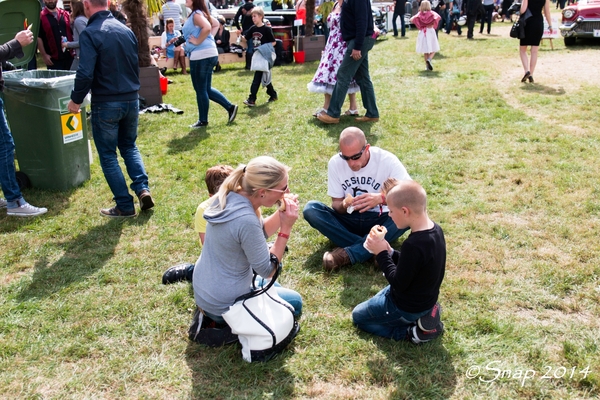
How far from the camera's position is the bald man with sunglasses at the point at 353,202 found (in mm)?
3908

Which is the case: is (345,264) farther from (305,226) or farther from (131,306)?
(131,306)

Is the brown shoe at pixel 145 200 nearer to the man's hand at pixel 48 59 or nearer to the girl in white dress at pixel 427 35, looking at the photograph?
the man's hand at pixel 48 59

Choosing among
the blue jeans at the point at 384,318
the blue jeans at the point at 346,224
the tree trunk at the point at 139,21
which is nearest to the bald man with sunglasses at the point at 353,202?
the blue jeans at the point at 346,224

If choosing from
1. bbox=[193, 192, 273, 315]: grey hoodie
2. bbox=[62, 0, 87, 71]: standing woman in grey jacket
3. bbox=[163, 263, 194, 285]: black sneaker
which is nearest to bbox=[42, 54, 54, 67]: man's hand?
bbox=[62, 0, 87, 71]: standing woman in grey jacket

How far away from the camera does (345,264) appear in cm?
401

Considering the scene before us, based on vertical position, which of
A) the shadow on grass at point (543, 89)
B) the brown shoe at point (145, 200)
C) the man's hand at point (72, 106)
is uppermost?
the man's hand at point (72, 106)

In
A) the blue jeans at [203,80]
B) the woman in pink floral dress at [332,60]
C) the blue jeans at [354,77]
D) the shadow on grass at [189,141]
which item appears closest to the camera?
the shadow on grass at [189,141]

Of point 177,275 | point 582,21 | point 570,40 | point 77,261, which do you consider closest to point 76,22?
point 77,261

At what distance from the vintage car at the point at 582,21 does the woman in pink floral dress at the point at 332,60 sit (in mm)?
8158

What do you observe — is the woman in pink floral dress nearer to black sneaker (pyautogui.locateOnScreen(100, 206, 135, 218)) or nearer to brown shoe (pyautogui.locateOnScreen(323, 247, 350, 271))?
black sneaker (pyautogui.locateOnScreen(100, 206, 135, 218))

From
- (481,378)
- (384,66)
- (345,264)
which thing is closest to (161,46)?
(384,66)

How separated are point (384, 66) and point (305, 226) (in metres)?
8.17

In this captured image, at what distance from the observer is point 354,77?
302 inches

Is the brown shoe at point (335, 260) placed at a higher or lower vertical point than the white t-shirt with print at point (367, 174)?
lower
